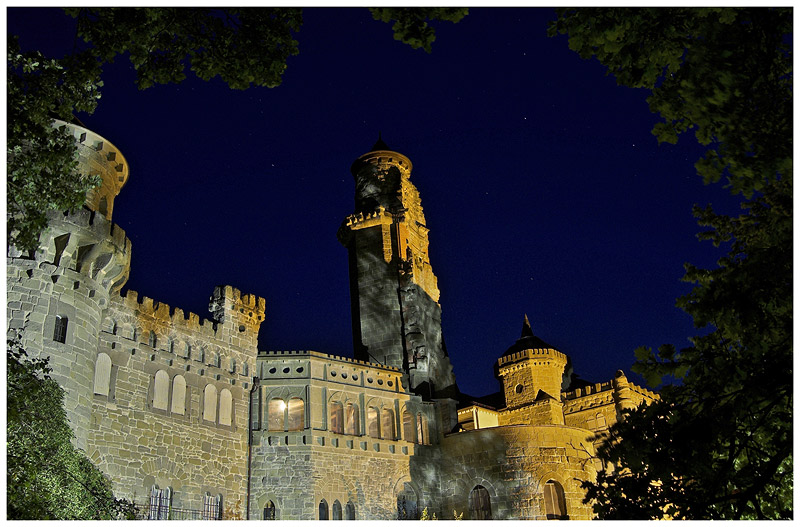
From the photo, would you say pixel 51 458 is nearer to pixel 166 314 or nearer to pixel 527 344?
pixel 166 314

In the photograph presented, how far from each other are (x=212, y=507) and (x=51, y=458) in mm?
12030

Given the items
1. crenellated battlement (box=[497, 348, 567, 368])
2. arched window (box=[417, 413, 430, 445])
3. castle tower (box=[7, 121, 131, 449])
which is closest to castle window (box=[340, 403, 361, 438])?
arched window (box=[417, 413, 430, 445])

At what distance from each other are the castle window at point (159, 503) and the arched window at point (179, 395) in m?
3.36

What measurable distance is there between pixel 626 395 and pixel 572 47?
1495 inches

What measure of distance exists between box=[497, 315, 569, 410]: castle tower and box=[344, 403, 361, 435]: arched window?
14.9m

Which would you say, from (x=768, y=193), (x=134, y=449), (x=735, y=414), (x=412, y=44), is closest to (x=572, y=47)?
(x=412, y=44)

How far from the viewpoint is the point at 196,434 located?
1230 inches

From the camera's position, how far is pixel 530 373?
1893 inches

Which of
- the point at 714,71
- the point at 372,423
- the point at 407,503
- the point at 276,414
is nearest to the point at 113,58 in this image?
the point at 714,71

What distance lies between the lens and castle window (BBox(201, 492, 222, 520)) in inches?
1191

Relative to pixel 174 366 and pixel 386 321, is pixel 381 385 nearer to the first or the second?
pixel 386 321

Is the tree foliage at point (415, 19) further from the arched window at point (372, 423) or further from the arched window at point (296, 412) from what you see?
the arched window at point (372, 423)

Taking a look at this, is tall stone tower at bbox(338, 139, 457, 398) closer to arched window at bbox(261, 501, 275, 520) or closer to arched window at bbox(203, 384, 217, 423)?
arched window at bbox(261, 501, 275, 520)

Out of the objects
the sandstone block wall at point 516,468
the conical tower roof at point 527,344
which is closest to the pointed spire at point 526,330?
the conical tower roof at point 527,344
